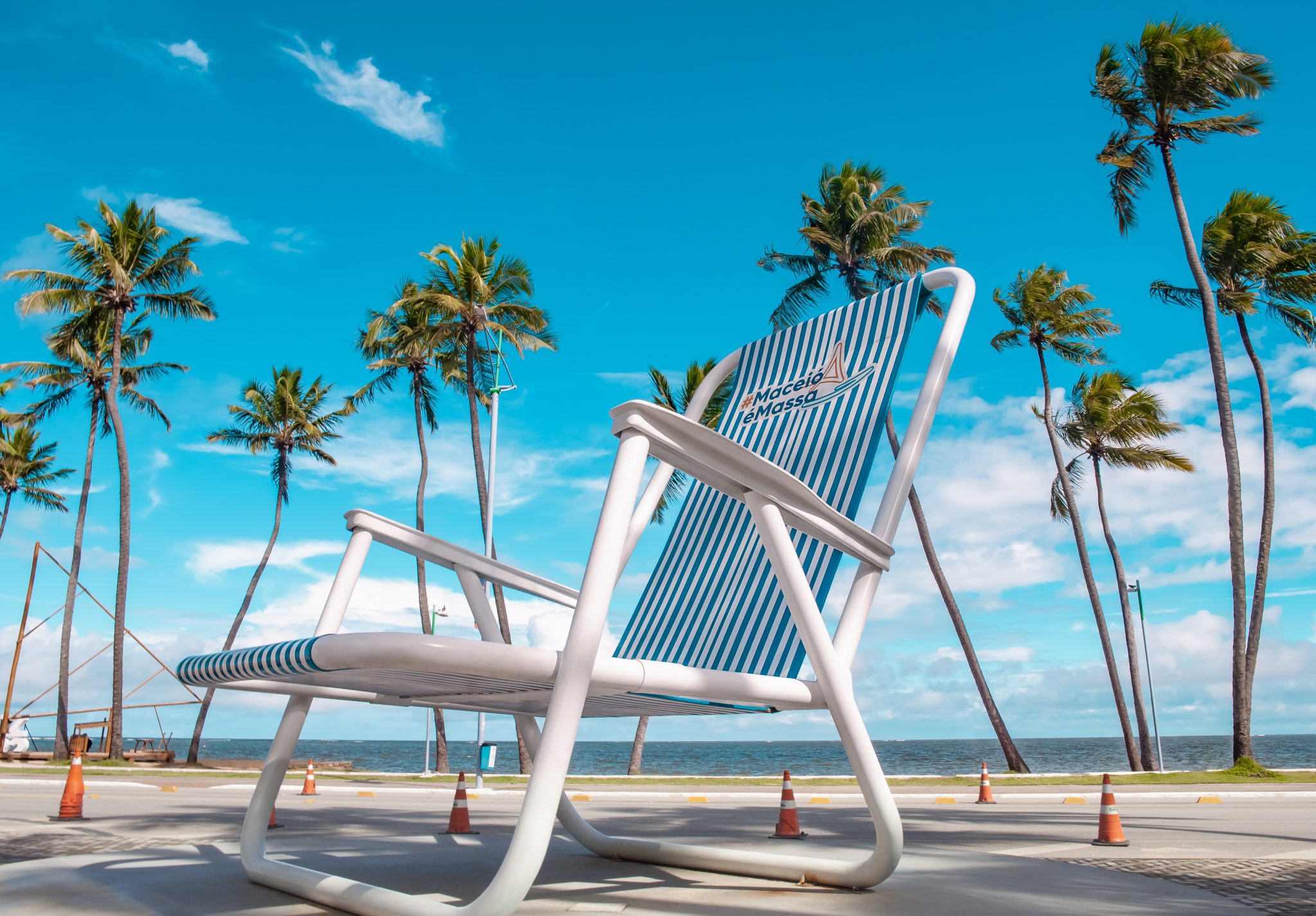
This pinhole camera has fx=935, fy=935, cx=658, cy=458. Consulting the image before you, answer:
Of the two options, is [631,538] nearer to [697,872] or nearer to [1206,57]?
[697,872]

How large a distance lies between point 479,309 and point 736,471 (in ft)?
63.0

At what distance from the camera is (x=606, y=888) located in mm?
3682

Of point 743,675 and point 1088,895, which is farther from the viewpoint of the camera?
point 1088,895

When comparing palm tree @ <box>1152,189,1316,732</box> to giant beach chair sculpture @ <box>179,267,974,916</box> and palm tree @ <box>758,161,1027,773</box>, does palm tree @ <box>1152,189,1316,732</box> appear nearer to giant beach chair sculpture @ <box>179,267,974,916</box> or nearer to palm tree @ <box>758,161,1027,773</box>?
palm tree @ <box>758,161,1027,773</box>

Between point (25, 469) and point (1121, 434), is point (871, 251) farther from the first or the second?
point (25, 469)

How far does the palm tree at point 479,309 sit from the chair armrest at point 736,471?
1789 cm

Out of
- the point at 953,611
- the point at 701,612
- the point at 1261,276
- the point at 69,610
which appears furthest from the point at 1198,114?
the point at 69,610

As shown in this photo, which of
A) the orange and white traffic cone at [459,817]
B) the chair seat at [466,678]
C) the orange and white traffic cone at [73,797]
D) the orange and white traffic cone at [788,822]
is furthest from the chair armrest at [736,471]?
the orange and white traffic cone at [73,797]

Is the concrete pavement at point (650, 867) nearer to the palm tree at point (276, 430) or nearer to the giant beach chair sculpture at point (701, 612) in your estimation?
the giant beach chair sculpture at point (701, 612)

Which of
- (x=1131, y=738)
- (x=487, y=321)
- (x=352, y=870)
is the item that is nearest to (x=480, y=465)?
(x=487, y=321)

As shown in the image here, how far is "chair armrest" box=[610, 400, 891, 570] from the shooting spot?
2.91 metres

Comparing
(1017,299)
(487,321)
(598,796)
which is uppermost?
(1017,299)

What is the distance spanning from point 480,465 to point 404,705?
17.8 metres

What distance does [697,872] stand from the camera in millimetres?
4117
